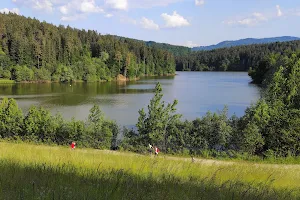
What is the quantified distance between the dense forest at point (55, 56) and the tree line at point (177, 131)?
224ft

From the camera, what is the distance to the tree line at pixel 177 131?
58.0 ft

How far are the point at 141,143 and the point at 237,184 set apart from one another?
45.4 ft

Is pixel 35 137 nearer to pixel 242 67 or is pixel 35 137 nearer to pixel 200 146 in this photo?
pixel 200 146

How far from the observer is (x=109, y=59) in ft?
356

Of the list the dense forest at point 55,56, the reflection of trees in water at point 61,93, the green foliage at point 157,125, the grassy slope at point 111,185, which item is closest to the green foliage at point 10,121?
the green foliage at point 157,125

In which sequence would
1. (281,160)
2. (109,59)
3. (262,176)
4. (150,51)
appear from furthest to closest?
(150,51)
(109,59)
(281,160)
(262,176)

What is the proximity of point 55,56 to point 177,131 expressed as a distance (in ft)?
281

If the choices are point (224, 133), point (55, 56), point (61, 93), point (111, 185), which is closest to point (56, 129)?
point (224, 133)

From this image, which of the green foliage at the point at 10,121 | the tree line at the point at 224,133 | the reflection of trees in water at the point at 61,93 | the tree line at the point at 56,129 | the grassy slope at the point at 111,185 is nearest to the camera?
the grassy slope at the point at 111,185

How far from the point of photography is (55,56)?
96625 millimetres

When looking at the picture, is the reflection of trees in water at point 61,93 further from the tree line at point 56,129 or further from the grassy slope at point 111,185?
the grassy slope at point 111,185

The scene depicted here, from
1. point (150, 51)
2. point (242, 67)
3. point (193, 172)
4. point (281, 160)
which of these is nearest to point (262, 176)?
point (193, 172)

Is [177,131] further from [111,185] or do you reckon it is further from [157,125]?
[111,185]

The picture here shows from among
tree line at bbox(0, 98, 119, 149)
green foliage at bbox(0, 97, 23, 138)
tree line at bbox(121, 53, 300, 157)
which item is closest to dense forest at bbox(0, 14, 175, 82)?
green foliage at bbox(0, 97, 23, 138)
